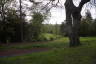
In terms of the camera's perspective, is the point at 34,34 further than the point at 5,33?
Yes

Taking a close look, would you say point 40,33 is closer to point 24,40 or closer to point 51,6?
point 24,40

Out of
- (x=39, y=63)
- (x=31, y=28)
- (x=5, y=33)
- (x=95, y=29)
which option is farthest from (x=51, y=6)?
(x=95, y=29)

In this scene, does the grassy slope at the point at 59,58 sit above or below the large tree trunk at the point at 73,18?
below

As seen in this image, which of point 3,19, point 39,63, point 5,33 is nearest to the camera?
point 39,63

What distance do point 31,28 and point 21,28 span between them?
10.0ft

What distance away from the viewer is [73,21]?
14438mm

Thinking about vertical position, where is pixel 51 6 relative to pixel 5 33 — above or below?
above

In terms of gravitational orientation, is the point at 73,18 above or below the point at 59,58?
above

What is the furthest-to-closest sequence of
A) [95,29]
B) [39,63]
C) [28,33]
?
[95,29], [28,33], [39,63]

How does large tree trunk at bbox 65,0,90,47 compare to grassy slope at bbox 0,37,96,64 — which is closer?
grassy slope at bbox 0,37,96,64

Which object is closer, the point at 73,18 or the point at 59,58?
the point at 59,58

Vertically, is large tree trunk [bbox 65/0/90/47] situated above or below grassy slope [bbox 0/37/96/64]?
above

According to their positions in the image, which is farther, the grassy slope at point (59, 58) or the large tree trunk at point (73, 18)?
the large tree trunk at point (73, 18)

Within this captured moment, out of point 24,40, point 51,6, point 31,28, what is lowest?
point 24,40
